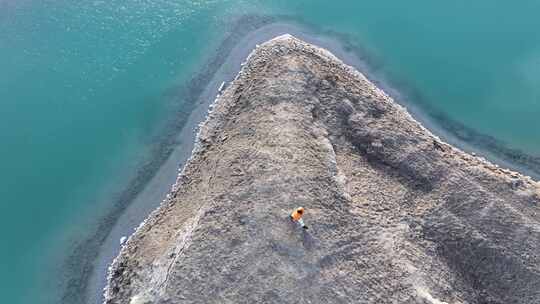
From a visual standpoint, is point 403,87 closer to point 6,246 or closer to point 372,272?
point 372,272

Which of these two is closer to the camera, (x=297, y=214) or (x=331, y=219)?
(x=297, y=214)

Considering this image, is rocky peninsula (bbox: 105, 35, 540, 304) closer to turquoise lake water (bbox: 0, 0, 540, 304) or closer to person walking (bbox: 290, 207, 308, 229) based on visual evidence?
person walking (bbox: 290, 207, 308, 229)

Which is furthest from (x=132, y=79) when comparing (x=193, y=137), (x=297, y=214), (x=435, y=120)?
(x=435, y=120)

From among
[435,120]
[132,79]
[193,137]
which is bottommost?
[193,137]

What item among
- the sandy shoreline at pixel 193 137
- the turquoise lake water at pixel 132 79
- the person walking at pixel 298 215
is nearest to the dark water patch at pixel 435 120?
the sandy shoreline at pixel 193 137

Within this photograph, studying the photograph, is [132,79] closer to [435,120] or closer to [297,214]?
[297,214]

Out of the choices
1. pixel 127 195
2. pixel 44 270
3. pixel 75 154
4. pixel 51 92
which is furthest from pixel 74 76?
pixel 44 270
